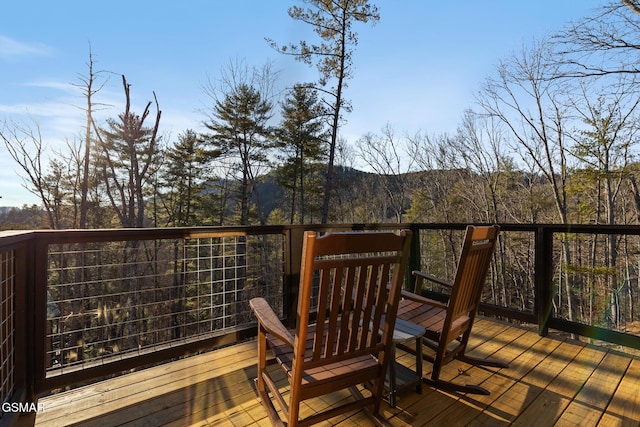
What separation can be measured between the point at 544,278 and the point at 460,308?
152 cm

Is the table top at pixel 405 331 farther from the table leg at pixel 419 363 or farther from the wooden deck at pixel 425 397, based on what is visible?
the wooden deck at pixel 425 397

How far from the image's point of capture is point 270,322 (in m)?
1.45

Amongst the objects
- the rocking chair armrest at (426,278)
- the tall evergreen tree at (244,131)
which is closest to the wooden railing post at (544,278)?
the rocking chair armrest at (426,278)

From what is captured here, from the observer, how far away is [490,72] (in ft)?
33.1

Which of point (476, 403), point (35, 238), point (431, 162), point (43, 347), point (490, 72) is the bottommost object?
point (476, 403)

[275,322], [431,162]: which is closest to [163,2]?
[275,322]

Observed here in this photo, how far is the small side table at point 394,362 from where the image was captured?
1.62m

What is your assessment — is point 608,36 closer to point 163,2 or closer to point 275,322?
point 275,322

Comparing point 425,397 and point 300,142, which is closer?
point 425,397

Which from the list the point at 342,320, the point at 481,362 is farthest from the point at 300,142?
the point at 342,320

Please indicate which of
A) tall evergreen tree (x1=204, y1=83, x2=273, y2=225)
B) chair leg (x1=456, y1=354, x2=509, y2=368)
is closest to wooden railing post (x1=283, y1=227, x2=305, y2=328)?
chair leg (x1=456, y1=354, x2=509, y2=368)

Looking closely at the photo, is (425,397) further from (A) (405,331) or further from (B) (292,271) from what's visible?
(B) (292,271)

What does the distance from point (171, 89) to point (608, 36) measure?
1242cm

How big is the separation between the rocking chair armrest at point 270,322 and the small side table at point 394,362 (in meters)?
0.55
